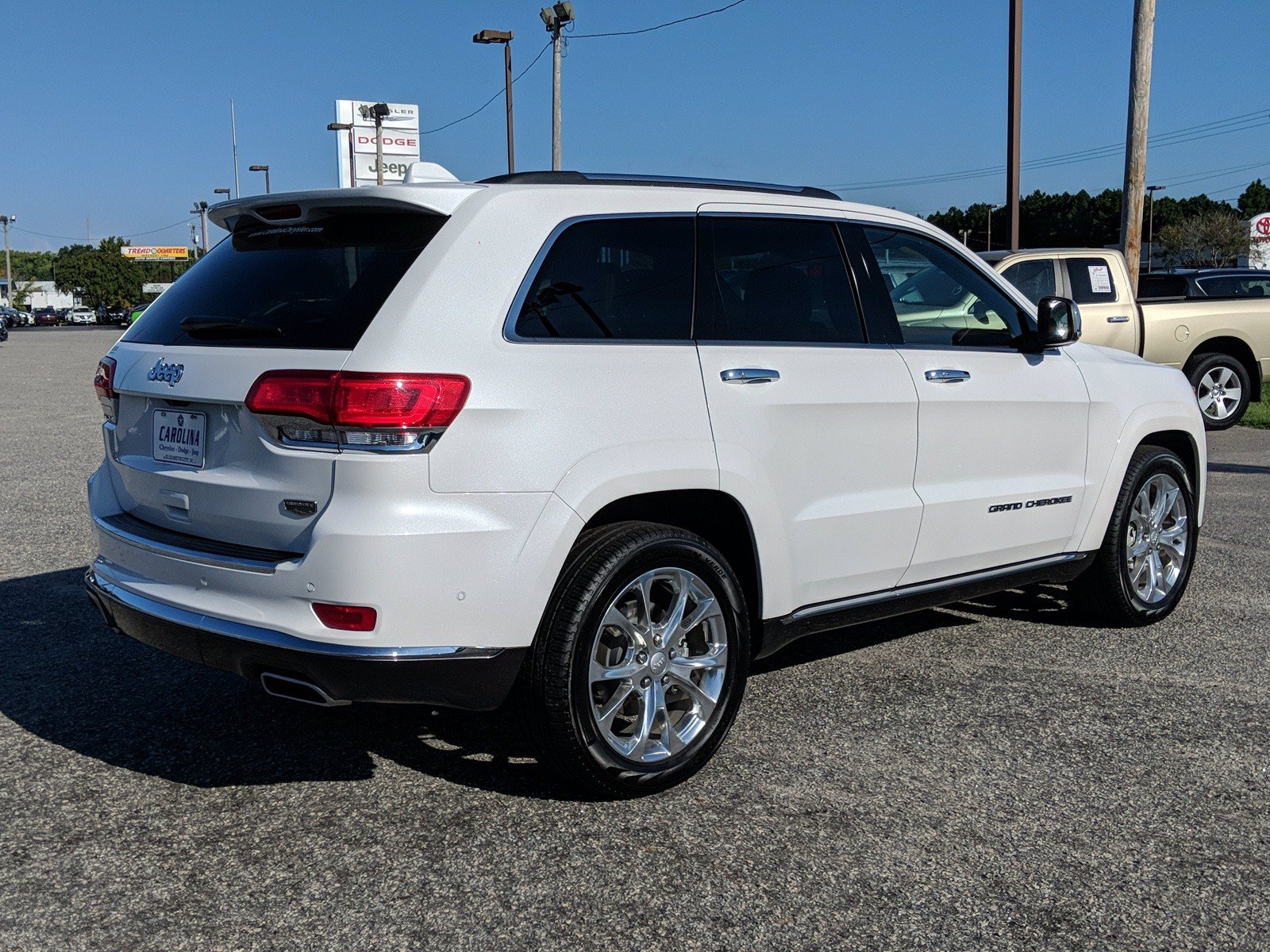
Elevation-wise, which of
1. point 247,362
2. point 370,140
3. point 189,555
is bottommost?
point 189,555

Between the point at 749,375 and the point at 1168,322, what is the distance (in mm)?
11355

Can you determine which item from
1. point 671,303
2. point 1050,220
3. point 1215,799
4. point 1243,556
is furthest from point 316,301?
point 1050,220

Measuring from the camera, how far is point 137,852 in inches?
134

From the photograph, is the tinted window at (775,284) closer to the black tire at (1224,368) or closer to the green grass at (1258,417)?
the black tire at (1224,368)

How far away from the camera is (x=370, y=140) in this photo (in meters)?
79.8

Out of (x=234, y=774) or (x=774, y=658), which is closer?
(x=234, y=774)

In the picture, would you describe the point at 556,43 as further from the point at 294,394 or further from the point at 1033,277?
the point at 294,394

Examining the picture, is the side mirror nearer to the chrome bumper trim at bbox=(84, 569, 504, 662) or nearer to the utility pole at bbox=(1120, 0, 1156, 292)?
the chrome bumper trim at bbox=(84, 569, 504, 662)

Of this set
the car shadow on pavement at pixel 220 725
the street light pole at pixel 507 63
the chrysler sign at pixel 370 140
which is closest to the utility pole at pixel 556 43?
the street light pole at pixel 507 63

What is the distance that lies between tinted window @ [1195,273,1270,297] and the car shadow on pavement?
11.7 metres

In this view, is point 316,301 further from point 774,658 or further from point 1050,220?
point 1050,220

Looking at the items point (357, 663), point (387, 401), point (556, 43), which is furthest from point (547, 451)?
point (556, 43)

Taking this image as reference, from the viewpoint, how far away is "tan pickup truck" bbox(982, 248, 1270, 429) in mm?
12906

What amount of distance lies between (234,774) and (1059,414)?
344 centimetres
